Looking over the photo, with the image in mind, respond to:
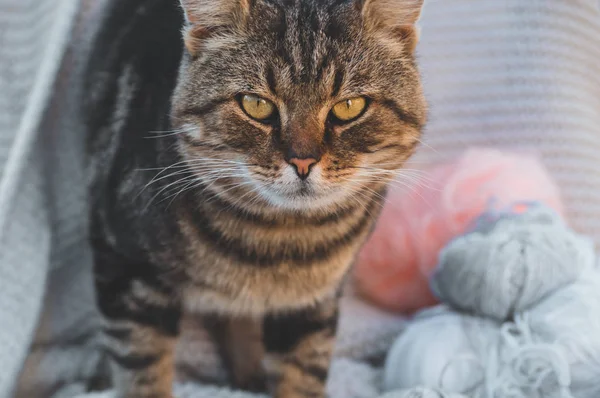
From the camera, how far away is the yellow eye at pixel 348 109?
0.78 m

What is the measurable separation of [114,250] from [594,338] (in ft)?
2.25

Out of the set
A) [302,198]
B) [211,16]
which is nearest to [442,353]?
[302,198]

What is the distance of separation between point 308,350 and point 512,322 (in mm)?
321

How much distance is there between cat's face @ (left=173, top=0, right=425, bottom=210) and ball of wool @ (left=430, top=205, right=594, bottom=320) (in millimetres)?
263

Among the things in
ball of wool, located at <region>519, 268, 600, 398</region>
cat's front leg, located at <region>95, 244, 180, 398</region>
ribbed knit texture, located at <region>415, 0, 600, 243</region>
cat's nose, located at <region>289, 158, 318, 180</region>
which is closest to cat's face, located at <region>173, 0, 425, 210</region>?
cat's nose, located at <region>289, 158, 318, 180</region>

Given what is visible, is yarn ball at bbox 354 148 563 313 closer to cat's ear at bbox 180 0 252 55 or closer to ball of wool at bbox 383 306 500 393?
ball of wool at bbox 383 306 500 393

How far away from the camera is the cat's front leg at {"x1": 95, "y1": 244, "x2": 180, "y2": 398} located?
0.90 metres

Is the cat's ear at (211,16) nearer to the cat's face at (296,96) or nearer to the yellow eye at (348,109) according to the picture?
the cat's face at (296,96)

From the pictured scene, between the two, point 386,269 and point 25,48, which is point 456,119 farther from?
point 25,48

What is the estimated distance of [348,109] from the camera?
79 cm

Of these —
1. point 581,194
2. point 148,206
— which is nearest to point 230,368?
point 148,206

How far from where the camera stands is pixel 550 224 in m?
1.03

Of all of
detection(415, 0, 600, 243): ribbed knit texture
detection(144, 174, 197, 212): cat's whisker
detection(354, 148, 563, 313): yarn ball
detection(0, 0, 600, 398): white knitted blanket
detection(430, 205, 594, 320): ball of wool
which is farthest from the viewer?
detection(415, 0, 600, 243): ribbed knit texture

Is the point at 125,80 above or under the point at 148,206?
above
